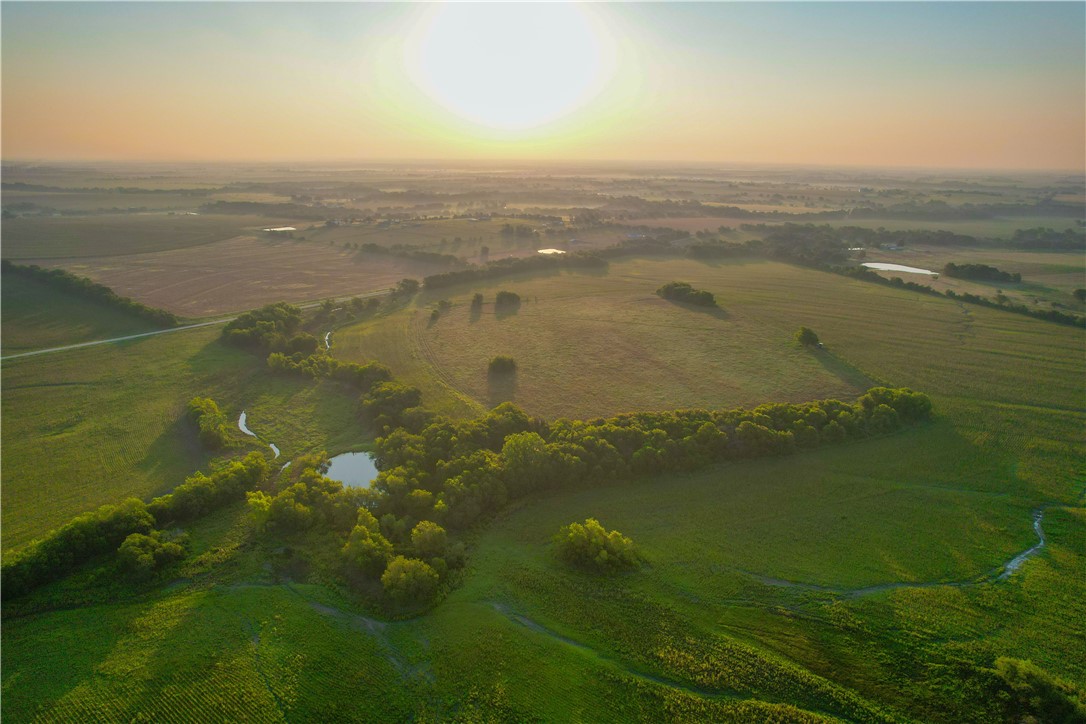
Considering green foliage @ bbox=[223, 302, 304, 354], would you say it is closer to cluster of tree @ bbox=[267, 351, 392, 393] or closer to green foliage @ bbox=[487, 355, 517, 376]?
cluster of tree @ bbox=[267, 351, 392, 393]

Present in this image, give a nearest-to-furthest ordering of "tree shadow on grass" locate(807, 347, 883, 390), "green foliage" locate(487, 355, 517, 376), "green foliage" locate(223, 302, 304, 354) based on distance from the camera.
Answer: "tree shadow on grass" locate(807, 347, 883, 390)
"green foliage" locate(487, 355, 517, 376)
"green foliage" locate(223, 302, 304, 354)

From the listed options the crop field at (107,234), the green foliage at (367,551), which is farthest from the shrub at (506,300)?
the crop field at (107,234)

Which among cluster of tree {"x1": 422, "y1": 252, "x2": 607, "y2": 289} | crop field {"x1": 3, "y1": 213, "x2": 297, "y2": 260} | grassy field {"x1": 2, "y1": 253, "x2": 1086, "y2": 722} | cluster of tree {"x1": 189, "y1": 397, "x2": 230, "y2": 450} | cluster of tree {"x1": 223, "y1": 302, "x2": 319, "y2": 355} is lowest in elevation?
grassy field {"x1": 2, "y1": 253, "x2": 1086, "y2": 722}

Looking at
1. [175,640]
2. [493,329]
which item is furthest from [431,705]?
[493,329]

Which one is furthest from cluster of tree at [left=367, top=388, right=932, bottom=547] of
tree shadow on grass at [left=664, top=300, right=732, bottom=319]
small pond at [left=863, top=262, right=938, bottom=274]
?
small pond at [left=863, top=262, right=938, bottom=274]

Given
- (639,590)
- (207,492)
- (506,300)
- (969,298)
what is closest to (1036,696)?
(639,590)

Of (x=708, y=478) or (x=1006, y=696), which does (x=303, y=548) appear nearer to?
(x=708, y=478)

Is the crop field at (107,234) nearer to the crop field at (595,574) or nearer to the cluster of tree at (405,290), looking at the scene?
the crop field at (595,574)
